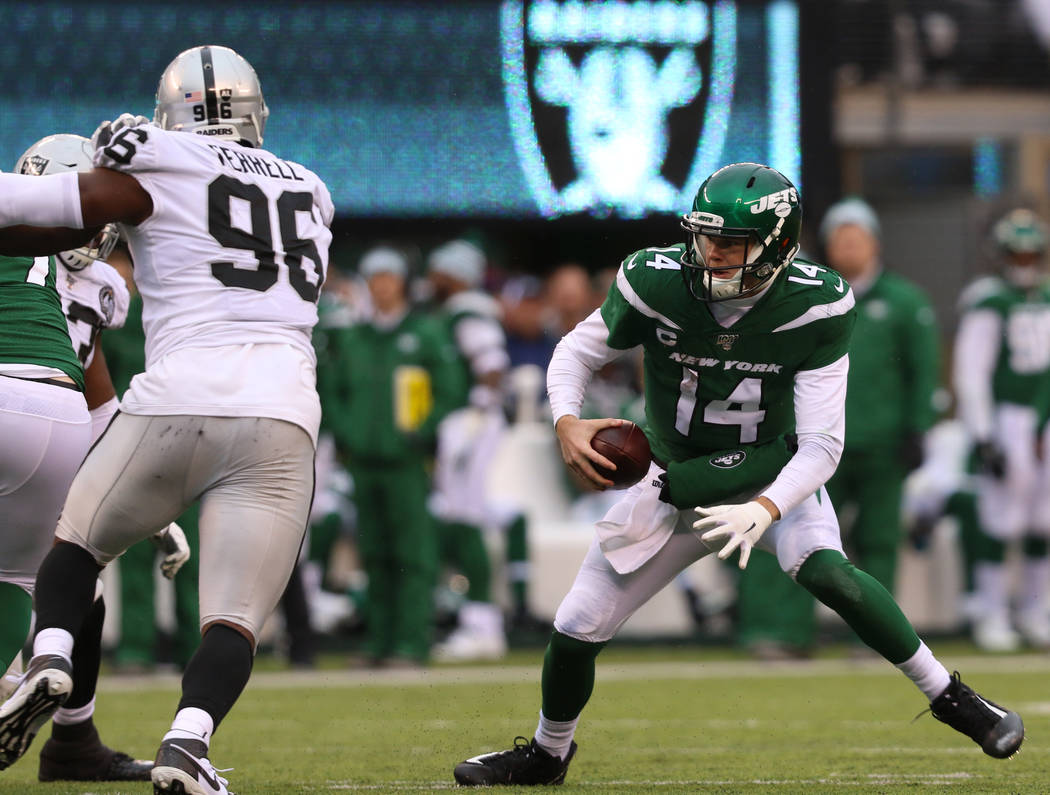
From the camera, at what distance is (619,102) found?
9688mm

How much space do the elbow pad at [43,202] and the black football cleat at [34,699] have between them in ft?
2.98

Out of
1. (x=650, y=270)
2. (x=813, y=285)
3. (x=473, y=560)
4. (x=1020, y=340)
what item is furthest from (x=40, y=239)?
(x=1020, y=340)

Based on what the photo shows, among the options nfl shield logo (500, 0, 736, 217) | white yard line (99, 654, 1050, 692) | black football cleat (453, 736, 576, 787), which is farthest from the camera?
nfl shield logo (500, 0, 736, 217)

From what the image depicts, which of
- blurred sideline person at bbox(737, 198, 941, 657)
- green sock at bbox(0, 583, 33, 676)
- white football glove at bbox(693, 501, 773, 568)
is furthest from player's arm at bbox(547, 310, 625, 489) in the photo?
blurred sideline person at bbox(737, 198, 941, 657)

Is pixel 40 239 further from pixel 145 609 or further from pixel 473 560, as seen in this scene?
pixel 473 560

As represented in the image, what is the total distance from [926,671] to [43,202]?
2.31 metres

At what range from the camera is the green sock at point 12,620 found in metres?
4.12

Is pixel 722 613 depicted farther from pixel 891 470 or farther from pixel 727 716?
pixel 727 716

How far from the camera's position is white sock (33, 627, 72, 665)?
367cm

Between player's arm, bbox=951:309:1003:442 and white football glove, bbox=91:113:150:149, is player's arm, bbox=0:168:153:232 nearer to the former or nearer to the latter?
white football glove, bbox=91:113:150:149

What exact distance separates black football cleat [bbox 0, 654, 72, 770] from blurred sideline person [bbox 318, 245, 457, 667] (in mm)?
4383

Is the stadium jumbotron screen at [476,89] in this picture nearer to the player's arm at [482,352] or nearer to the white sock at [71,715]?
the player's arm at [482,352]

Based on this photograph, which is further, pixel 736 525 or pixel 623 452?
pixel 623 452

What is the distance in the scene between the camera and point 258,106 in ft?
13.2
